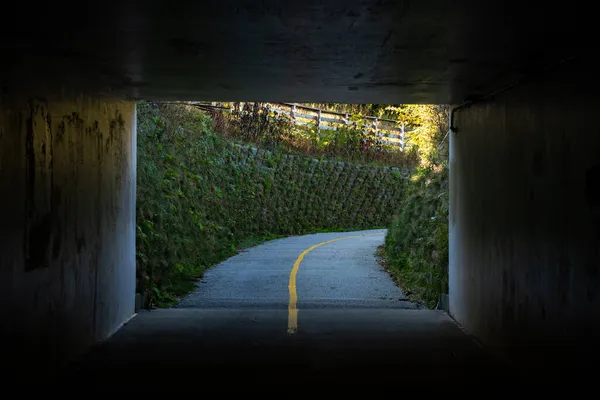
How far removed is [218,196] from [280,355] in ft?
58.3

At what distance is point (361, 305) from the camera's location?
41.0 feet

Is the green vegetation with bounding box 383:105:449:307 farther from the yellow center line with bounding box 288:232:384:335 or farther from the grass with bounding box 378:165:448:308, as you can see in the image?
the yellow center line with bounding box 288:232:384:335

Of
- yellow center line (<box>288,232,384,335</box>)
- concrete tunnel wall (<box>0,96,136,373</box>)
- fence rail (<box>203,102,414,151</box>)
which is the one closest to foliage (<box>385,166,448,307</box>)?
A: yellow center line (<box>288,232,384,335</box>)

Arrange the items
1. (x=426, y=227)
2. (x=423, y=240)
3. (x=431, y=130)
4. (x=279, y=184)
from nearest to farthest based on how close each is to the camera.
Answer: (x=423, y=240) → (x=426, y=227) → (x=431, y=130) → (x=279, y=184)

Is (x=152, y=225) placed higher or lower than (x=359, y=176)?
lower

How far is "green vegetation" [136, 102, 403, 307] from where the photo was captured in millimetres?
14352

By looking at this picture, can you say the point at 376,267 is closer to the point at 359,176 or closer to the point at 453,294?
the point at 453,294

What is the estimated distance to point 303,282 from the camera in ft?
50.2

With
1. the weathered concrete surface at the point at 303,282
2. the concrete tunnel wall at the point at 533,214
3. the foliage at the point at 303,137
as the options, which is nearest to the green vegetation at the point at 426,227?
the weathered concrete surface at the point at 303,282

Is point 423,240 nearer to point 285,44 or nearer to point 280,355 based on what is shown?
point 280,355

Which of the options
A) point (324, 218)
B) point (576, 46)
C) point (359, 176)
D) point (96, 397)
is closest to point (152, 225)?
point (96, 397)

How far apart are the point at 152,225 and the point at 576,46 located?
1004 cm

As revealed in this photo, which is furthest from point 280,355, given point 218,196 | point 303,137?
point 303,137

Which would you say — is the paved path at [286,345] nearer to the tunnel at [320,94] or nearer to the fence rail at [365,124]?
the tunnel at [320,94]
